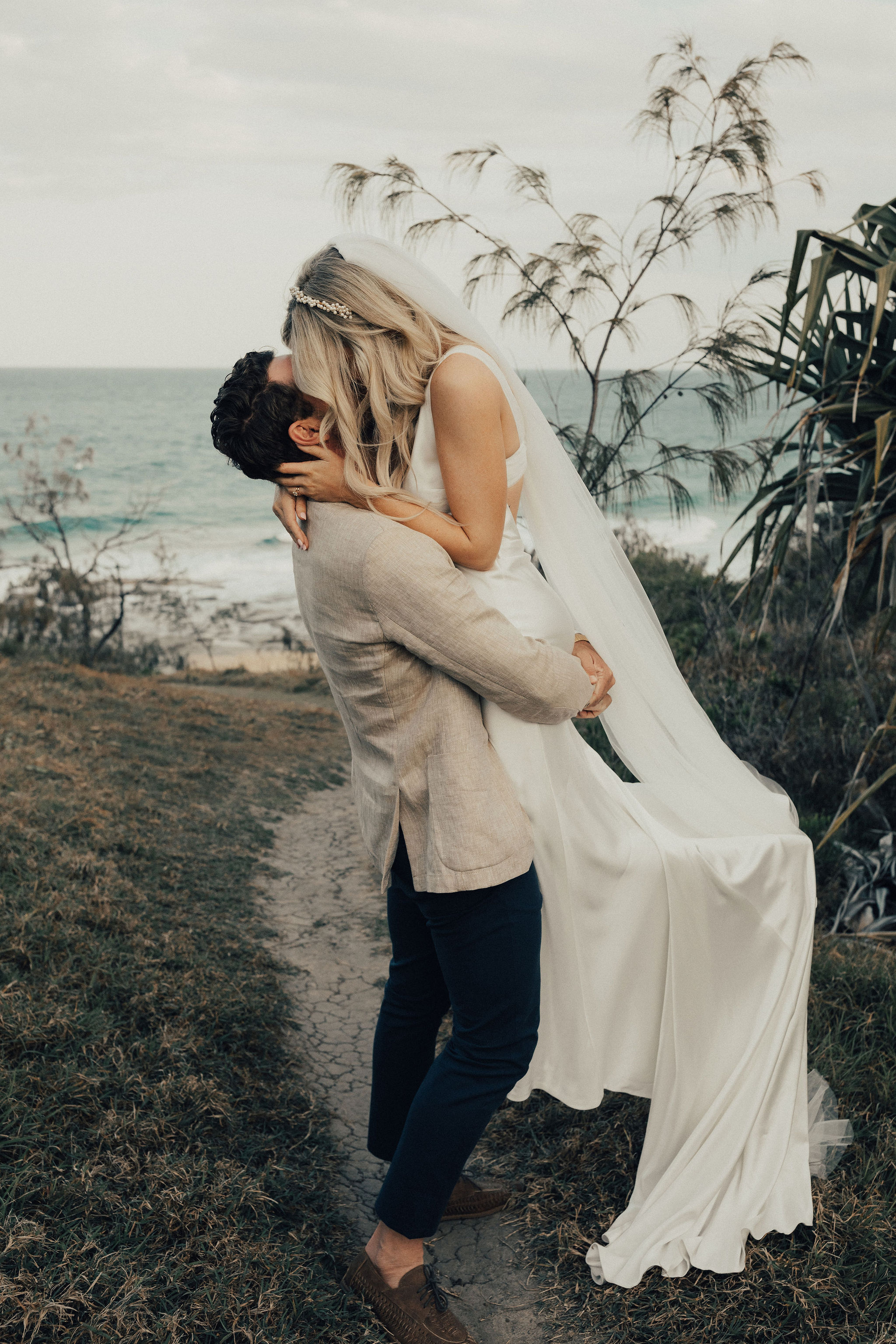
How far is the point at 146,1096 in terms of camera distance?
226 centimetres

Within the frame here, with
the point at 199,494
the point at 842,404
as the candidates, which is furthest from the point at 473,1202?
the point at 199,494

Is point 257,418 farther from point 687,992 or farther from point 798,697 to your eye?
point 798,697

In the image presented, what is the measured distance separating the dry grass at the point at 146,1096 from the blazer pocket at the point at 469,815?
930 mm

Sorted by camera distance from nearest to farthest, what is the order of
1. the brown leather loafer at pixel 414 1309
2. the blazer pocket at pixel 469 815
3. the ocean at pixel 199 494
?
the blazer pocket at pixel 469 815 → the brown leather loafer at pixel 414 1309 → the ocean at pixel 199 494

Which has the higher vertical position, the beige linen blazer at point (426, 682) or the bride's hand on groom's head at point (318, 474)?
the bride's hand on groom's head at point (318, 474)

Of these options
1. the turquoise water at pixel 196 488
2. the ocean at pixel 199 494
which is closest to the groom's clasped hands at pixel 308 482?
the ocean at pixel 199 494

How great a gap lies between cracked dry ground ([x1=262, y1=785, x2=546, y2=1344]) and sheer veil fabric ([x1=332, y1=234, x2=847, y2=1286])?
9.1 inches

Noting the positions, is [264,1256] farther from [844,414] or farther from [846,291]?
[846,291]

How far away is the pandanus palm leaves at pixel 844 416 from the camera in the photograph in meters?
2.77

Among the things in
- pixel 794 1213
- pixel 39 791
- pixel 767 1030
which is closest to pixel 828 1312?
pixel 794 1213

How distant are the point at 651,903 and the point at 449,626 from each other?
0.75 m

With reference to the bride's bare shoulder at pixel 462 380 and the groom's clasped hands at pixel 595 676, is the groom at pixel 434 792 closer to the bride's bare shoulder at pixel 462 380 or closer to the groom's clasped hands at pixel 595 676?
the groom's clasped hands at pixel 595 676

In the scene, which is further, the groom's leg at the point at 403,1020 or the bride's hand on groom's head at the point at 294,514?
the groom's leg at the point at 403,1020

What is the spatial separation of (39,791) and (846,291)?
3773 millimetres
